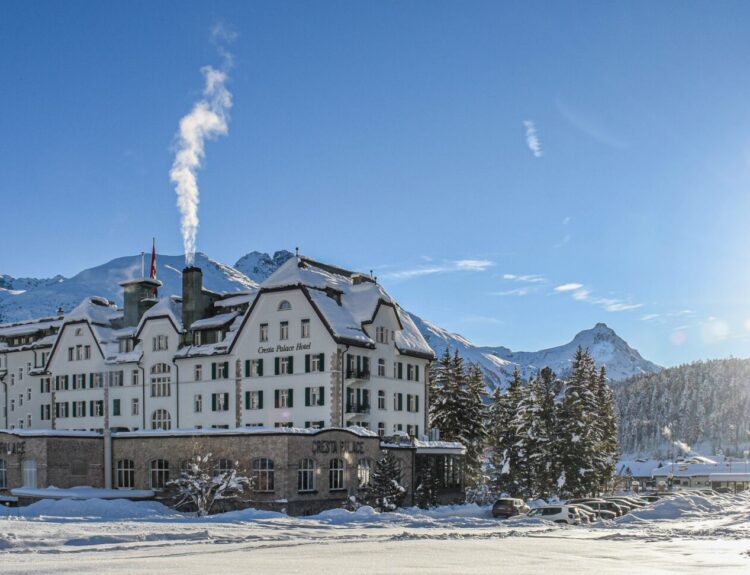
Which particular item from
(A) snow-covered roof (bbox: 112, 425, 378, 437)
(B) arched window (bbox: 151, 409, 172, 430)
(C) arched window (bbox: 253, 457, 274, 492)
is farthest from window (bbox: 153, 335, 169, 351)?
(C) arched window (bbox: 253, 457, 274, 492)

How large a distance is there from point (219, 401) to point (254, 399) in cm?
351

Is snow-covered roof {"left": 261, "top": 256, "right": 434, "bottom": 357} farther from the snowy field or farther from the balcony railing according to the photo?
the snowy field

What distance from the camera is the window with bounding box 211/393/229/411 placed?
6544 centimetres

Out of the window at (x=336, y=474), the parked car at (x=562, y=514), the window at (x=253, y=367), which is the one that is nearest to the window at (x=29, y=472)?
the window at (x=253, y=367)

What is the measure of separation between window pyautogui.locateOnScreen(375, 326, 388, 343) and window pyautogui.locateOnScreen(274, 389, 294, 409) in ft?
23.4

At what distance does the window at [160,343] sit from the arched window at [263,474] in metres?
22.7

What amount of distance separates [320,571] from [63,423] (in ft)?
201

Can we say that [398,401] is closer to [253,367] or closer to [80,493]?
[253,367]

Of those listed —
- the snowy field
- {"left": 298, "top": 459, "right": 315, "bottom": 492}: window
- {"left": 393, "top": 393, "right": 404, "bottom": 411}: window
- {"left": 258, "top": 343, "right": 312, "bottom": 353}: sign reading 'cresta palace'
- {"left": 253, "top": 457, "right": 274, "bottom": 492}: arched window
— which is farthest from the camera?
{"left": 393, "top": 393, "right": 404, "bottom": 411}: window

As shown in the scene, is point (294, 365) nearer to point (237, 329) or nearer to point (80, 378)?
point (237, 329)

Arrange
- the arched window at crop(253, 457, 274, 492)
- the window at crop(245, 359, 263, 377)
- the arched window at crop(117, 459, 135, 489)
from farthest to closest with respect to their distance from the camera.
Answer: the window at crop(245, 359, 263, 377), the arched window at crop(117, 459, 135, 489), the arched window at crop(253, 457, 274, 492)

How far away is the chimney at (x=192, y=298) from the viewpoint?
6900 centimetres

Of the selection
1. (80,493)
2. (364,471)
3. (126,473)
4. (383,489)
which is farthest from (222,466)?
(383,489)

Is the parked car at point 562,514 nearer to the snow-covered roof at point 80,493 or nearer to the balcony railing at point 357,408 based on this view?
the balcony railing at point 357,408
